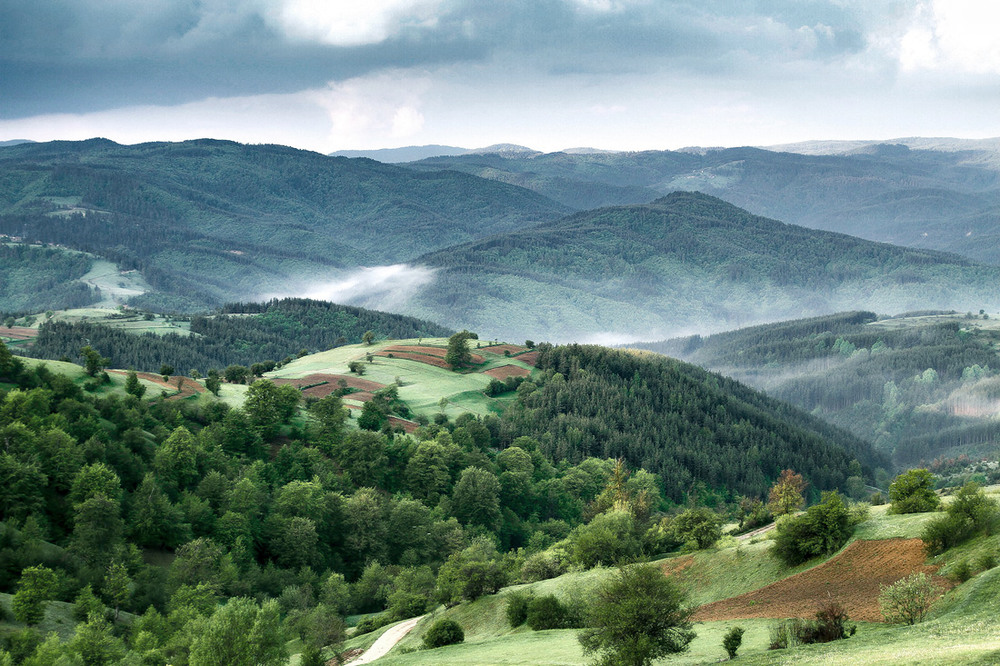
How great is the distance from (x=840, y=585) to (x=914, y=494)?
69.6 feet

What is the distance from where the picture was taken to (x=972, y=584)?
6781cm

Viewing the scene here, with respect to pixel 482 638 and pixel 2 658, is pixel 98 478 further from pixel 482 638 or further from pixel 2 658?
pixel 482 638

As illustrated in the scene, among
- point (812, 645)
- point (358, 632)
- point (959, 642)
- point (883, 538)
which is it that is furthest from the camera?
point (358, 632)

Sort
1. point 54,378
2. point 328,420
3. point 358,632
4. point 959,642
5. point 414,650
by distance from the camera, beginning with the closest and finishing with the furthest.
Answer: point 959,642, point 414,650, point 358,632, point 54,378, point 328,420

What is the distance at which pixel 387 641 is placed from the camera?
109812 mm

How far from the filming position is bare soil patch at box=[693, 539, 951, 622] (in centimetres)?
7925

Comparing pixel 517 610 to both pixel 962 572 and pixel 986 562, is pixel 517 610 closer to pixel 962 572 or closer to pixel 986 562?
pixel 962 572

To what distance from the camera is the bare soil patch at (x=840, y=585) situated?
79250 mm

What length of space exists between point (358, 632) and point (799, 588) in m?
62.8

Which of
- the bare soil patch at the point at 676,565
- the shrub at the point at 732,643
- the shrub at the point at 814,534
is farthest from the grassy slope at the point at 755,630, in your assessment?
the shrub at the point at 814,534

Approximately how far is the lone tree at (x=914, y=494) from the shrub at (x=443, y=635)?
5129 cm

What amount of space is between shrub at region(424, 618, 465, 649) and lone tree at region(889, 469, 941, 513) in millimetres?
51291

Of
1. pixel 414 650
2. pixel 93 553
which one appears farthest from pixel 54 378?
pixel 414 650

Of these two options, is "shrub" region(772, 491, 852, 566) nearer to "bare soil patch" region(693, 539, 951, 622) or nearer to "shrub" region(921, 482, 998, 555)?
"bare soil patch" region(693, 539, 951, 622)
